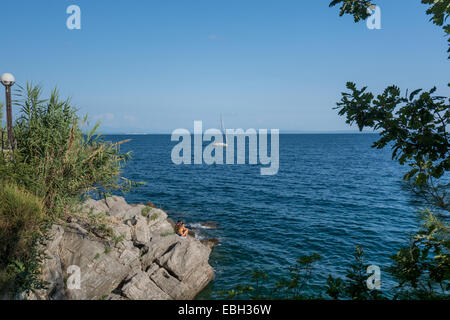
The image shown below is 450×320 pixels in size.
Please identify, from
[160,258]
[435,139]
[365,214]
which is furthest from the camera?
[365,214]

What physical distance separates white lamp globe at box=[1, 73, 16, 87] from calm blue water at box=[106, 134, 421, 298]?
1416 centimetres

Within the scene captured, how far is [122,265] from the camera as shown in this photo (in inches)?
513

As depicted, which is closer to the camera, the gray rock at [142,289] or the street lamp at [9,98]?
the street lamp at [9,98]

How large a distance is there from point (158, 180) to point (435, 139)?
45375 mm

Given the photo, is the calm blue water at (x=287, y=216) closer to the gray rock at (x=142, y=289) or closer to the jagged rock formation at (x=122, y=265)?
the jagged rock formation at (x=122, y=265)

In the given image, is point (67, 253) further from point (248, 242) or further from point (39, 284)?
point (248, 242)

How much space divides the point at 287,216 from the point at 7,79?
81.4ft

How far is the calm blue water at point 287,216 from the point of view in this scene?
17984 millimetres

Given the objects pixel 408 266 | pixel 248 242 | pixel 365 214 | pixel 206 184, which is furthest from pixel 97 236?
pixel 206 184

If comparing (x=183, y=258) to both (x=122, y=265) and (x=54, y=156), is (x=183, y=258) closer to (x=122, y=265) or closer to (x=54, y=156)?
(x=122, y=265)

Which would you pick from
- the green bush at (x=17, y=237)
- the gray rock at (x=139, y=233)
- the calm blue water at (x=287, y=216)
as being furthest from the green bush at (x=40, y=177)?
the calm blue water at (x=287, y=216)

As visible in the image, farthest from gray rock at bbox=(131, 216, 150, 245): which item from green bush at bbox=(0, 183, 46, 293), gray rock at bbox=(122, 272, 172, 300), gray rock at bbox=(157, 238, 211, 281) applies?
green bush at bbox=(0, 183, 46, 293)

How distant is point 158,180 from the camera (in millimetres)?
46438

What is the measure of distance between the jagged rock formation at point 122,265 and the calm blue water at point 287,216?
1.85 metres
